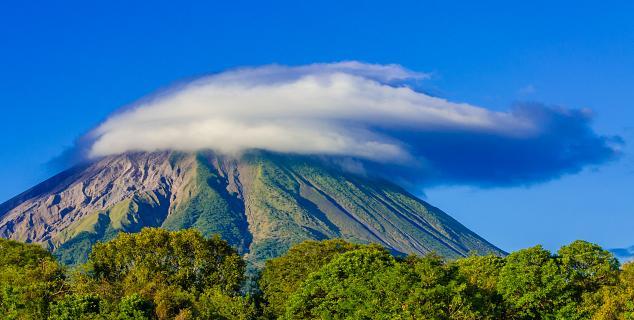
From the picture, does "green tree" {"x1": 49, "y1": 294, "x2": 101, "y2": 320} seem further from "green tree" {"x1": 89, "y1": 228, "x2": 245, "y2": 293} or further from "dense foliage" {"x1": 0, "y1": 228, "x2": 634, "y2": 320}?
"green tree" {"x1": 89, "y1": 228, "x2": 245, "y2": 293}

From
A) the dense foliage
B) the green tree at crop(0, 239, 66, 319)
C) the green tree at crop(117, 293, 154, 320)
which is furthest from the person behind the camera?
the green tree at crop(0, 239, 66, 319)

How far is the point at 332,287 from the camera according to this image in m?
90.1

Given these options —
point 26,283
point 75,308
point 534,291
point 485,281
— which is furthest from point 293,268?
point 75,308

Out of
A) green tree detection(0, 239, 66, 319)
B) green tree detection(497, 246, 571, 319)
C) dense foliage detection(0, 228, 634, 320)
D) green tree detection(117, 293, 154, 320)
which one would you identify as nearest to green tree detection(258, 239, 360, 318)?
dense foliage detection(0, 228, 634, 320)

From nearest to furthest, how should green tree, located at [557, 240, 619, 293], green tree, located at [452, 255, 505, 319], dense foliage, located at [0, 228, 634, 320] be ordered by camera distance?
dense foliage, located at [0, 228, 634, 320], green tree, located at [452, 255, 505, 319], green tree, located at [557, 240, 619, 293]

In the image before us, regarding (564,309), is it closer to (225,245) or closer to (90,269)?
(225,245)

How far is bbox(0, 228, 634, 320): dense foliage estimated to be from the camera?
83.5 metres

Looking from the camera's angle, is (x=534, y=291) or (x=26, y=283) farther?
(x=26, y=283)

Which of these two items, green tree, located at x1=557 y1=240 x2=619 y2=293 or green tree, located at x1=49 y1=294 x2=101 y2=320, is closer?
green tree, located at x1=49 y1=294 x2=101 y2=320

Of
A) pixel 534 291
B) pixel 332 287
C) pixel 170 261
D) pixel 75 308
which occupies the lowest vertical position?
pixel 75 308

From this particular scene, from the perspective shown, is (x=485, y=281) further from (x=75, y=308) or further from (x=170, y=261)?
(x=75, y=308)

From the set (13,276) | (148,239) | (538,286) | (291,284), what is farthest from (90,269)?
(538,286)

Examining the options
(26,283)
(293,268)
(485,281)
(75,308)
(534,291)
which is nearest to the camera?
(75,308)

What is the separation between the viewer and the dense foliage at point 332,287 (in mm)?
83500
